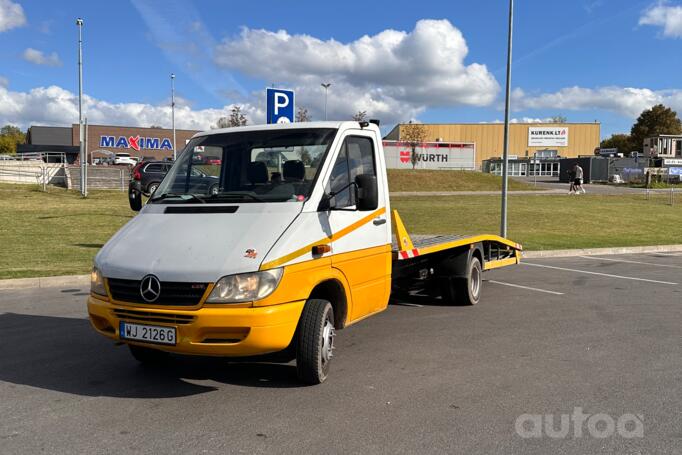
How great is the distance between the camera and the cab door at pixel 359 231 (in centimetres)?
501

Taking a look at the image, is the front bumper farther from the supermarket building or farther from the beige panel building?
the beige panel building

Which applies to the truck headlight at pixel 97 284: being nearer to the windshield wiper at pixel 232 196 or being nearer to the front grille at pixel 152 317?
the front grille at pixel 152 317

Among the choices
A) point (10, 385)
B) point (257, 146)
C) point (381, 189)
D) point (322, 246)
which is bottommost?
point (10, 385)

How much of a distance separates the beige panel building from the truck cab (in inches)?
3222

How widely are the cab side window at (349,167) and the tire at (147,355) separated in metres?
2.19

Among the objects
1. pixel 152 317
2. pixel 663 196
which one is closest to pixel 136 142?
pixel 663 196

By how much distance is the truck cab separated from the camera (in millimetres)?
4117

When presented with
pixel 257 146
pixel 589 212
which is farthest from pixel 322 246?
pixel 589 212

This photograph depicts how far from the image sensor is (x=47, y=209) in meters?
21.3

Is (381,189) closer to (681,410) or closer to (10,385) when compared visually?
(681,410)

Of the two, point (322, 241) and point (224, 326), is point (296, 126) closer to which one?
point (322, 241)

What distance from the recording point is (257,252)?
4.20 metres

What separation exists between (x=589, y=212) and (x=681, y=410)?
21452 millimetres

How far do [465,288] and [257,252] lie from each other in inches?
172
